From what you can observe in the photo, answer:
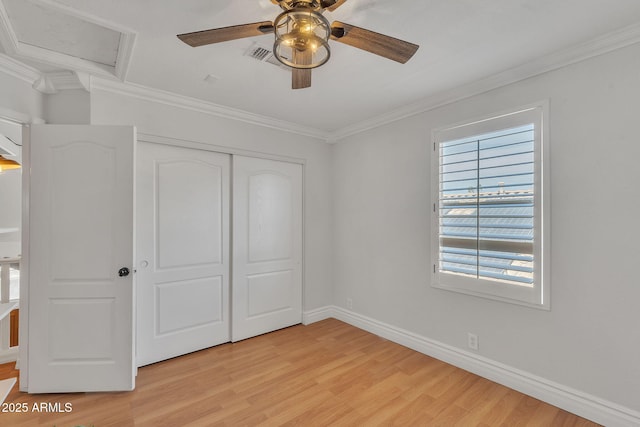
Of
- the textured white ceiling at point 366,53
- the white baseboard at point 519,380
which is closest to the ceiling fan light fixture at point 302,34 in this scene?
Answer: the textured white ceiling at point 366,53

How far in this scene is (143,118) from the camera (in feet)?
8.78

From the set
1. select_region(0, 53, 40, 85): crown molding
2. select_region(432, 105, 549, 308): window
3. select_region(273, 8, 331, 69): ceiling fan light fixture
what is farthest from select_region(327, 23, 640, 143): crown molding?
select_region(0, 53, 40, 85): crown molding

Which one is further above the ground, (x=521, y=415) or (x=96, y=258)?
(x=96, y=258)

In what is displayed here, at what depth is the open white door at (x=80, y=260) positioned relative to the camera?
2.24m

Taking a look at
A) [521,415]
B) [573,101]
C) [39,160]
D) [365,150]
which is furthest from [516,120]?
[39,160]

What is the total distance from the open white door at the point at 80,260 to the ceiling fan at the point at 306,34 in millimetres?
1471

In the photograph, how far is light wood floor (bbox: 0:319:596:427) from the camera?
2012 millimetres

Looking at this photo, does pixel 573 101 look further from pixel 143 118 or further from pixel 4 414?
pixel 4 414

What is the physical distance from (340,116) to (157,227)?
88.2 inches

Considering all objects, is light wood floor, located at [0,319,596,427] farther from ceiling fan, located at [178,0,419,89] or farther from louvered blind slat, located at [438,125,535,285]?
ceiling fan, located at [178,0,419,89]

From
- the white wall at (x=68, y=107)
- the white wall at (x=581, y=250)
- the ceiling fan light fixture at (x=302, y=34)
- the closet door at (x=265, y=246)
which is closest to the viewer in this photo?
the ceiling fan light fixture at (x=302, y=34)

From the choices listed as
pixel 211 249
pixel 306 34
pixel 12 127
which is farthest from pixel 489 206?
pixel 12 127

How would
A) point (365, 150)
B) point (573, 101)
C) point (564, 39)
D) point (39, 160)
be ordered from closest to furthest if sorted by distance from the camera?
1. point (564, 39)
2. point (573, 101)
3. point (39, 160)
4. point (365, 150)

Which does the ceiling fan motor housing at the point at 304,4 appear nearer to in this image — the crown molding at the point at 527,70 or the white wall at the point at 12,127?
the crown molding at the point at 527,70
